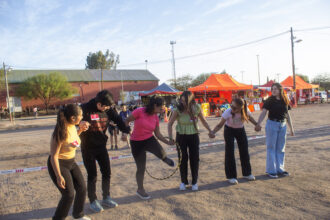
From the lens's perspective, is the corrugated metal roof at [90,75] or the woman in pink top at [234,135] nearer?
the woman in pink top at [234,135]

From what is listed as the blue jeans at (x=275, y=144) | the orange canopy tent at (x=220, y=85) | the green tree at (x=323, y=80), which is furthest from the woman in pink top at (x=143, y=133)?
the green tree at (x=323, y=80)

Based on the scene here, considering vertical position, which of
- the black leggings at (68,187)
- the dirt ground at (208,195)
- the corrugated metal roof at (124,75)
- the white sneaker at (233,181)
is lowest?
the dirt ground at (208,195)

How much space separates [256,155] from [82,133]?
482cm

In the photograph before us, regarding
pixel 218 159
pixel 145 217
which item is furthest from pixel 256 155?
pixel 145 217

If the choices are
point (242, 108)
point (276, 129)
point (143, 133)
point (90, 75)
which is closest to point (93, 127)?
point (143, 133)

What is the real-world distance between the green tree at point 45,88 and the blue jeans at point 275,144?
45153mm

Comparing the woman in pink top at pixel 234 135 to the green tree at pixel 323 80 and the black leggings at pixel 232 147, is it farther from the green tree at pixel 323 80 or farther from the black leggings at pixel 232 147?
the green tree at pixel 323 80

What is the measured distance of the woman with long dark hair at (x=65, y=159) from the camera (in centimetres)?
293

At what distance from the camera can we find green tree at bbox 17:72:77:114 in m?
44.0

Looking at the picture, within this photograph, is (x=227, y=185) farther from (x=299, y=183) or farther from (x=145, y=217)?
(x=145, y=217)

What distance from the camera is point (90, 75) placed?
5469 centimetres

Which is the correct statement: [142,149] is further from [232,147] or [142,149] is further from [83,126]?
[232,147]

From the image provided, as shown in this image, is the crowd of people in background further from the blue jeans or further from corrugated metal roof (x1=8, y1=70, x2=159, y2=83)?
corrugated metal roof (x1=8, y1=70, x2=159, y2=83)

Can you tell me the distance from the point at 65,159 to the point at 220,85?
67.9ft
